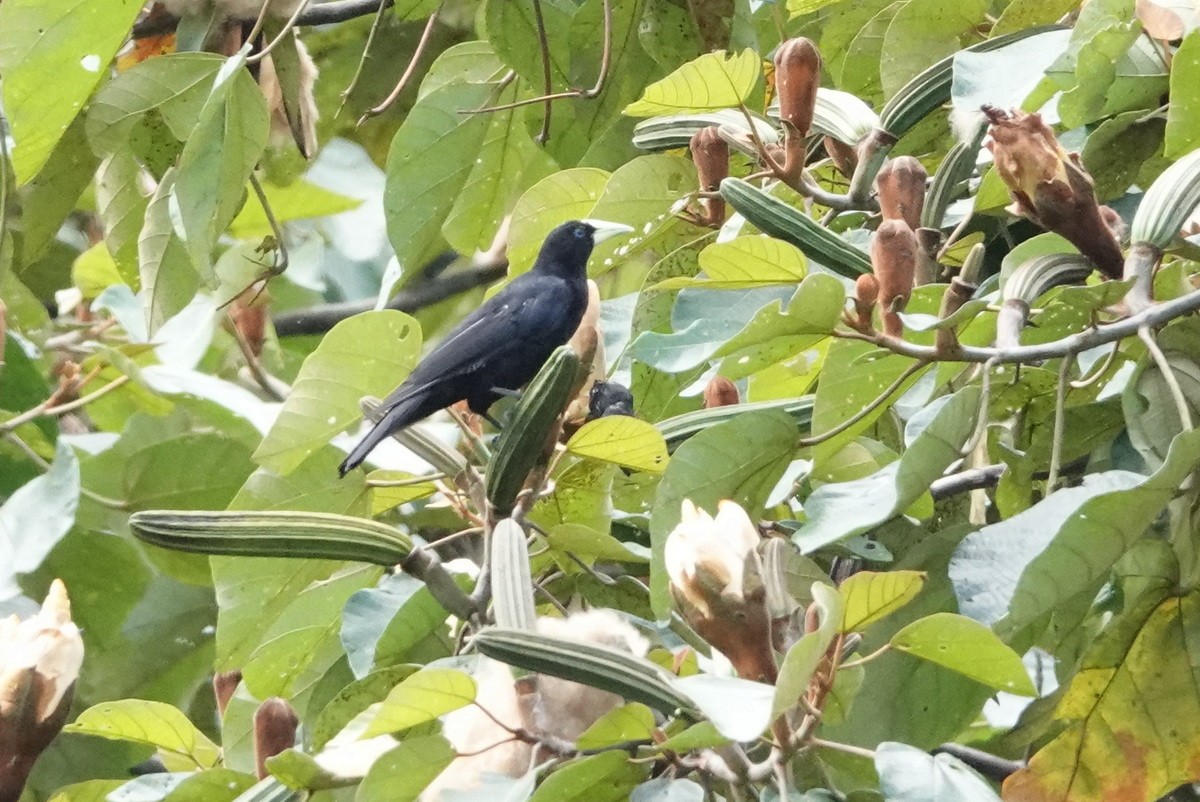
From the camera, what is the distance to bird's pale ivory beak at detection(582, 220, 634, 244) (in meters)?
1.82

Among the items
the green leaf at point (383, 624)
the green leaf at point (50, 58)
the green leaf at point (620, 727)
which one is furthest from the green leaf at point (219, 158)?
the green leaf at point (620, 727)

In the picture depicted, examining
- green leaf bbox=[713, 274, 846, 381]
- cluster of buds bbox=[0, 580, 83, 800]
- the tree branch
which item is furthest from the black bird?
the tree branch

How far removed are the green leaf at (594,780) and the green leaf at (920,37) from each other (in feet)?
3.21

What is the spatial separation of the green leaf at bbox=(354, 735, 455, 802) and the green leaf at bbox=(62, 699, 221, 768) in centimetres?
35

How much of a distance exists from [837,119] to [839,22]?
0.52 metres

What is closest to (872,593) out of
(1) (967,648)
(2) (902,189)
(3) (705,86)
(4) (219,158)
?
(1) (967,648)

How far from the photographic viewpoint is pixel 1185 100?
141 centimetres

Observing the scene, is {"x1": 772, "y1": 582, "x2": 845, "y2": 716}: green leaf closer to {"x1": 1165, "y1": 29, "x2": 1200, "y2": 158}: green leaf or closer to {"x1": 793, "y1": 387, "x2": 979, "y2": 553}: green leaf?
{"x1": 793, "y1": 387, "x2": 979, "y2": 553}: green leaf

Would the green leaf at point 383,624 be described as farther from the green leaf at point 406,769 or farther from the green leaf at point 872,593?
the green leaf at point 872,593

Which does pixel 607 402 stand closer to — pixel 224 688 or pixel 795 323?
pixel 795 323

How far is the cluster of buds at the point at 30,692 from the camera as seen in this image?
3.82ft

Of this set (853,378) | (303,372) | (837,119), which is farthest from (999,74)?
(303,372)

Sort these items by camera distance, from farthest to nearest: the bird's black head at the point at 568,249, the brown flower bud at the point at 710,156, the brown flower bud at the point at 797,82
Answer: the bird's black head at the point at 568,249 → the brown flower bud at the point at 710,156 → the brown flower bud at the point at 797,82

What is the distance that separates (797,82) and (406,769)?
0.74 metres
